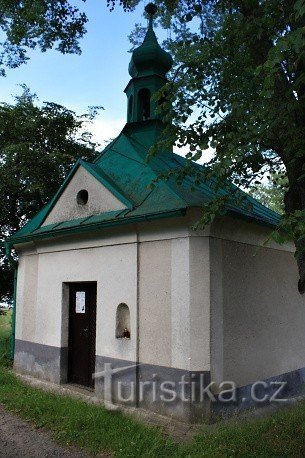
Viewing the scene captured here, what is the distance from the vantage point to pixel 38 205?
48.9ft

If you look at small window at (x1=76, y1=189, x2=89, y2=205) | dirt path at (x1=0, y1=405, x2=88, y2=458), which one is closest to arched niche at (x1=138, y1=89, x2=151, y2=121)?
small window at (x1=76, y1=189, x2=89, y2=205)

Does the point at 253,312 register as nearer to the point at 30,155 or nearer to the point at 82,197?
the point at 82,197

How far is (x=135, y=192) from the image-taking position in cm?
734

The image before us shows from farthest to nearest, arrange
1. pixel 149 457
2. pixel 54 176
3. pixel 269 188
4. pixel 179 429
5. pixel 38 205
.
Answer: pixel 269 188 → pixel 38 205 → pixel 54 176 → pixel 179 429 → pixel 149 457

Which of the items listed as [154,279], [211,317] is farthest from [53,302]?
[211,317]

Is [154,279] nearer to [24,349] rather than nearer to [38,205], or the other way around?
[24,349]

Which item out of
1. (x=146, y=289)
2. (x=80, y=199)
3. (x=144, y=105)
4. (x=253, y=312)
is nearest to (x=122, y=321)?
(x=146, y=289)

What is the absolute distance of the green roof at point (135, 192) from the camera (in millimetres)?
6355

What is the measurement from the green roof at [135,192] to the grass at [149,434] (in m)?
3.01

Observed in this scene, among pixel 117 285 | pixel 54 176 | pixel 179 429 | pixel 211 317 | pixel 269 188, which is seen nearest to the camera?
pixel 179 429

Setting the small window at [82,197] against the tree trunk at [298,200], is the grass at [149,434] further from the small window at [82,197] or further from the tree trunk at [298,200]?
the small window at [82,197]

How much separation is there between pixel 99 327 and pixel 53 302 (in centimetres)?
165

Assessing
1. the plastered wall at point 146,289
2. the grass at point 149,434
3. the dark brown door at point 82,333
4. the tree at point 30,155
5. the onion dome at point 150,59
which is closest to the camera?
the grass at point 149,434

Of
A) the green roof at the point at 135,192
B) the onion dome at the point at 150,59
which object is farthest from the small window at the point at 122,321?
the onion dome at the point at 150,59
